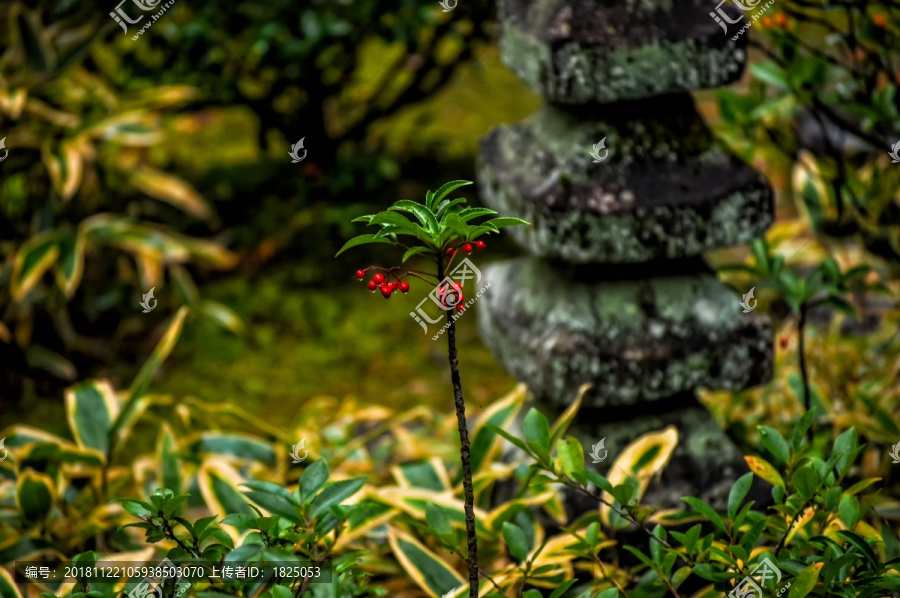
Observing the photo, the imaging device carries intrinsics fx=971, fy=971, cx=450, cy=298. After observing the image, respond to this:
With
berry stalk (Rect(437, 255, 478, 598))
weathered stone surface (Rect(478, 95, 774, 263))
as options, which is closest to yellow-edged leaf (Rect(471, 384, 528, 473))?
weathered stone surface (Rect(478, 95, 774, 263))

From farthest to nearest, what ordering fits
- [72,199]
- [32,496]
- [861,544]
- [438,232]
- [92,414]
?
[72,199], [92,414], [32,496], [861,544], [438,232]

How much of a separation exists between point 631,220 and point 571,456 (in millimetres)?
601

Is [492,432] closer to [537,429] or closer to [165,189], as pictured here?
[537,429]

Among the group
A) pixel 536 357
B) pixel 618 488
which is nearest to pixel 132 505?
pixel 618 488

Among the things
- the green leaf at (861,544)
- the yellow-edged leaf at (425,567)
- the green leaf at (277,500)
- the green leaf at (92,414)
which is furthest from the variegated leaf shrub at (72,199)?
the green leaf at (861,544)

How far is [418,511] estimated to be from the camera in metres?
2.00

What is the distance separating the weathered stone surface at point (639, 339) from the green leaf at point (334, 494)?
25.1 inches

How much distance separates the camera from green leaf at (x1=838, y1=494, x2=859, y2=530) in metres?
1.44

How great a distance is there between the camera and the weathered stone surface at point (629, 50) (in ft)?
5.98

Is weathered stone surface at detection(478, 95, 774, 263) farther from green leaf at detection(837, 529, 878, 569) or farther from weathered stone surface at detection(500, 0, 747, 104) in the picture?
green leaf at detection(837, 529, 878, 569)

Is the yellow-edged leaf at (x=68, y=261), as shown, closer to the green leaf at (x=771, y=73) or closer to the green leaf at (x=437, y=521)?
the green leaf at (x=437, y=521)

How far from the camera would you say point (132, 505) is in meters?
1.31

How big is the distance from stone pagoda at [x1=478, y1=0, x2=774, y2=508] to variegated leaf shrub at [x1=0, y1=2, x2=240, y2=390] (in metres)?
1.56

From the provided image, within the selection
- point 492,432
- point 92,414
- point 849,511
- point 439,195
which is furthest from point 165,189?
point 849,511
